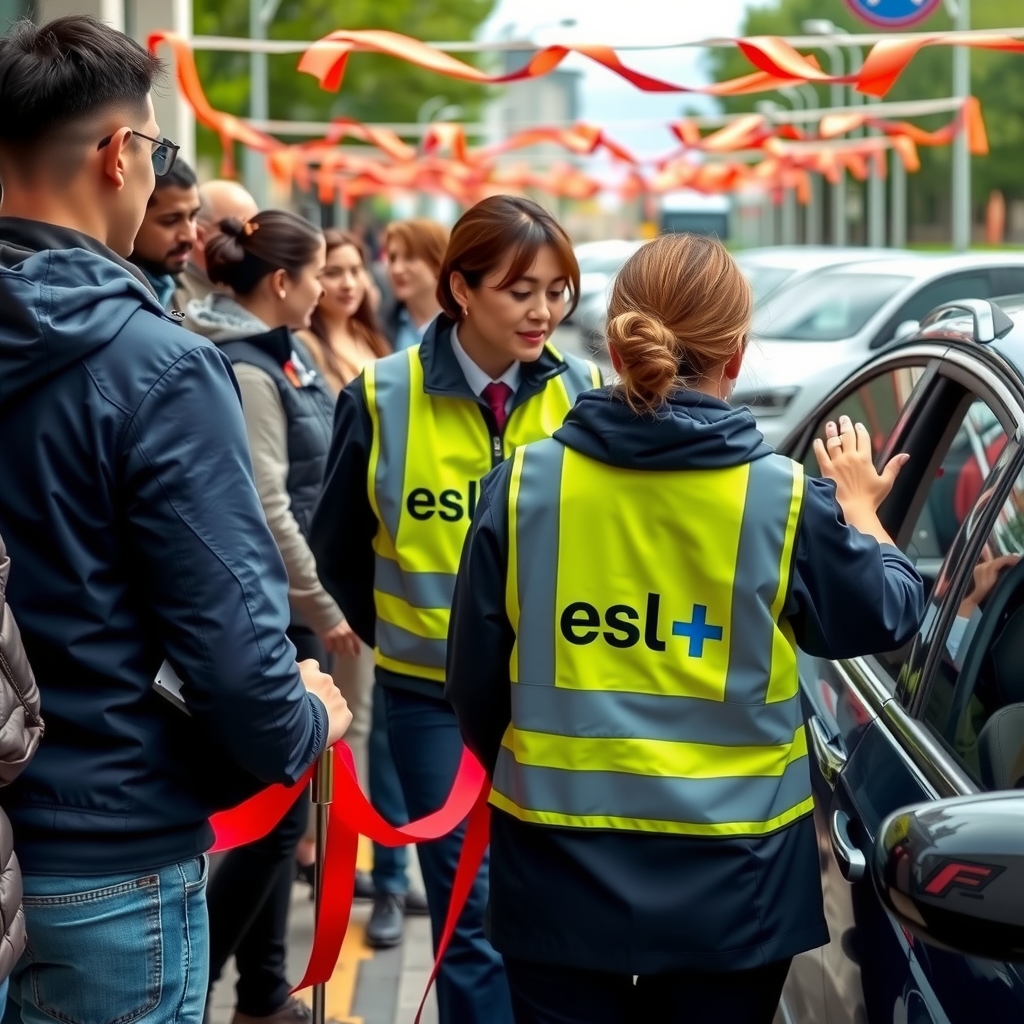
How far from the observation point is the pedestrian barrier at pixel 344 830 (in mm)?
2945

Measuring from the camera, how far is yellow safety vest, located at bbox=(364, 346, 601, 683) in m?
3.55

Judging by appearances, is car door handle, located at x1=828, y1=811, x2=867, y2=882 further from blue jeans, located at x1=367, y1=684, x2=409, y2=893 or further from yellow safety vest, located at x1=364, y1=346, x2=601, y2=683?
blue jeans, located at x1=367, y1=684, x2=409, y2=893

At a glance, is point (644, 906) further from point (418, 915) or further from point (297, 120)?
point (297, 120)

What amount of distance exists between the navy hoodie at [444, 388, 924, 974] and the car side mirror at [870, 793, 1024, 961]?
0.71m

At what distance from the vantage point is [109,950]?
215 cm

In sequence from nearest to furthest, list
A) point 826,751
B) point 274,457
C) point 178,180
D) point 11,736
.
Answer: point 11,736
point 826,751
point 178,180
point 274,457

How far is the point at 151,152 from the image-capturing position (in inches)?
88.9

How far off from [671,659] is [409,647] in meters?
1.33

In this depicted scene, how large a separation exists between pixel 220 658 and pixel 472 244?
1636mm

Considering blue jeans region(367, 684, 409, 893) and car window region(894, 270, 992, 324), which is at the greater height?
car window region(894, 270, 992, 324)

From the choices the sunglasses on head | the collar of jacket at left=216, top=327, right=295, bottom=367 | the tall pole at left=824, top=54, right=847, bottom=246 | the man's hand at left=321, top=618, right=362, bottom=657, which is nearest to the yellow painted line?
the man's hand at left=321, top=618, right=362, bottom=657

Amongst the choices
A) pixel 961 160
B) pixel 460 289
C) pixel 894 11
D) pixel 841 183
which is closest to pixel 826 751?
pixel 460 289

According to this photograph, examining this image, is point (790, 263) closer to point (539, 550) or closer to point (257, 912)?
point (257, 912)

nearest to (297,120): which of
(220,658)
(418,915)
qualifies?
(418,915)
